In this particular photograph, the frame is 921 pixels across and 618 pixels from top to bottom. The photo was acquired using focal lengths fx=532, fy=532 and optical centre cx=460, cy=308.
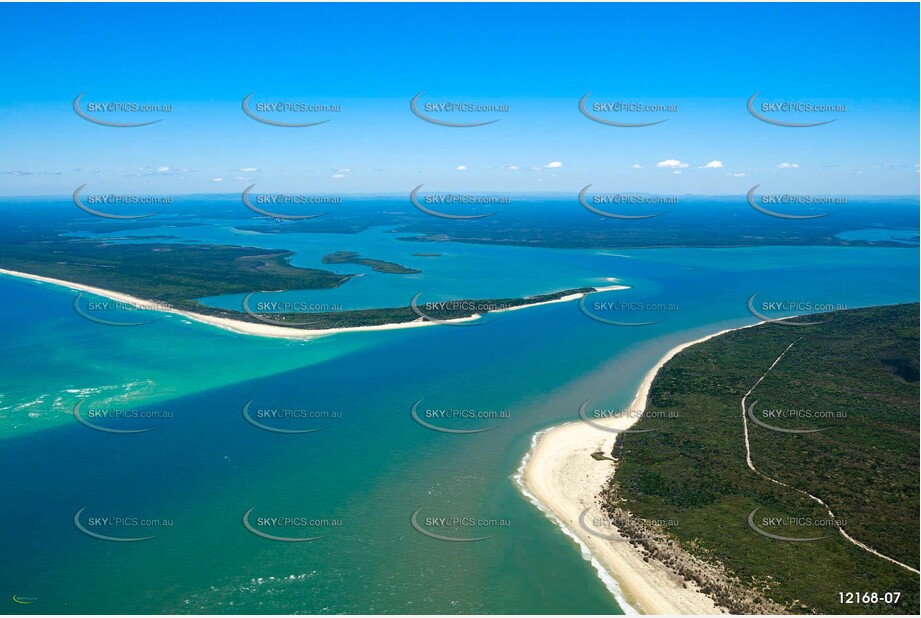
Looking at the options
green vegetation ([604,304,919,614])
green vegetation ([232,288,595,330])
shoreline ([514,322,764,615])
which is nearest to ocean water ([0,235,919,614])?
shoreline ([514,322,764,615])

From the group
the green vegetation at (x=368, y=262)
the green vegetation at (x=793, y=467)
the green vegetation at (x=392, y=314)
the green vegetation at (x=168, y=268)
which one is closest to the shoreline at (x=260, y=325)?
the green vegetation at (x=392, y=314)

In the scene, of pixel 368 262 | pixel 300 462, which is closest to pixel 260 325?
pixel 300 462

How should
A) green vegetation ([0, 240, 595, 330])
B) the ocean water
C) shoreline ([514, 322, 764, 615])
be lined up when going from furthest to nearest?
green vegetation ([0, 240, 595, 330])
the ocean water
shoreline ([514, 322, 764, 615])

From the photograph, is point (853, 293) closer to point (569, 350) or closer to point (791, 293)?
point (791, 293)

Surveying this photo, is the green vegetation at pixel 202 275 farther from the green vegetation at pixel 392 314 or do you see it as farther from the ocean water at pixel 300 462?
the ocean water at pixel 300 462

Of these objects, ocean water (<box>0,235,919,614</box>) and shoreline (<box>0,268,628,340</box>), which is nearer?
ocean water (<box>0,235,919,614</box>)

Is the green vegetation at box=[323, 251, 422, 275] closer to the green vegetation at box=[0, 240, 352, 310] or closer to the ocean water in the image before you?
the green vegetation at box=[0, 240, 352, 310]

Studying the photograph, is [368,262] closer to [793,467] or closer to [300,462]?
[300,462]
